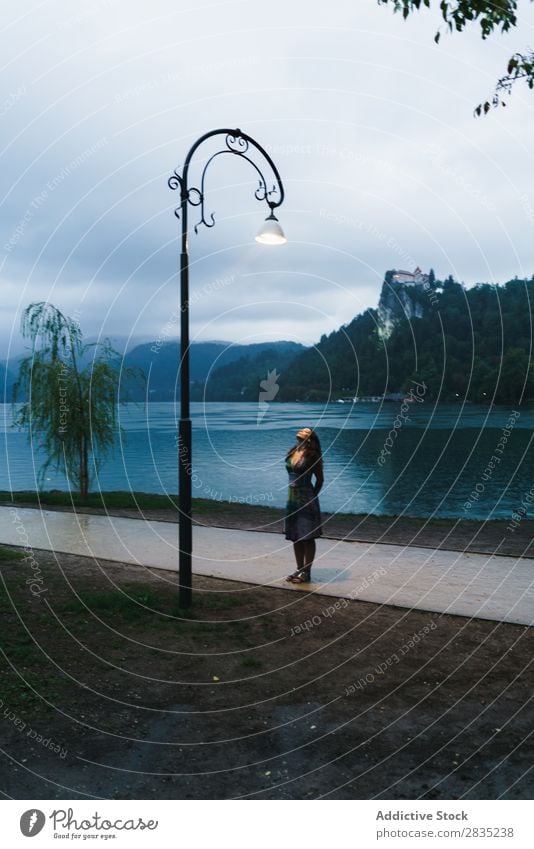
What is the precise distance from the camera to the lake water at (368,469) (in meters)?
31.8

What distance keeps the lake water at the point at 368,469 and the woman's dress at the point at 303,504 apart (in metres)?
8.82

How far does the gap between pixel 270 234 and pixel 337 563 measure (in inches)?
205

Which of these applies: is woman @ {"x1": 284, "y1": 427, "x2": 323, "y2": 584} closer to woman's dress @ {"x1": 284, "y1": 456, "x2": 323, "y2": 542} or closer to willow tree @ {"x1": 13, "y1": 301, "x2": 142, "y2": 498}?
woman's dress @ {"x1": 284, "y1": 456, "x2": 323, "y2": 542}

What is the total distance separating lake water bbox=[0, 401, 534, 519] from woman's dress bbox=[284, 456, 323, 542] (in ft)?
28.9

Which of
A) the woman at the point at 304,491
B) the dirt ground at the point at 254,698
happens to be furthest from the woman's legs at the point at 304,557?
the dirt ground at the point at 254,698

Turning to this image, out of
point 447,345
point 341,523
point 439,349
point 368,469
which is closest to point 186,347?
point 341,523

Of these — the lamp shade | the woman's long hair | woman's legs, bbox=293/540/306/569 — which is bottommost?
woman's legs, bbox=293/540/306/569

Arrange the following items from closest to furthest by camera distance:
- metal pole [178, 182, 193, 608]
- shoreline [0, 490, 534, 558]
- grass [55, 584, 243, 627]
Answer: grass [55, 584, 243, 627] < metal pole [178, 182, 193, 608] < shoreline [0, 490, 534, 558]

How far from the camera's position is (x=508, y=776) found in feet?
15.5

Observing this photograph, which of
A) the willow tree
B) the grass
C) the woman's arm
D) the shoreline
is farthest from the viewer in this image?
the willow tree

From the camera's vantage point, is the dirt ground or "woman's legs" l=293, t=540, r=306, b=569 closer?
the dirt ground

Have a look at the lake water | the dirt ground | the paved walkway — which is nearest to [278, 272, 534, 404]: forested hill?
the lake water

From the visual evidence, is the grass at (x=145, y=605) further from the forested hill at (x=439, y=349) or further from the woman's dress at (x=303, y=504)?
the forested hill at (x=439, y=349)

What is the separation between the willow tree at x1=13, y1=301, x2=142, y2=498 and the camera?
18172mm
